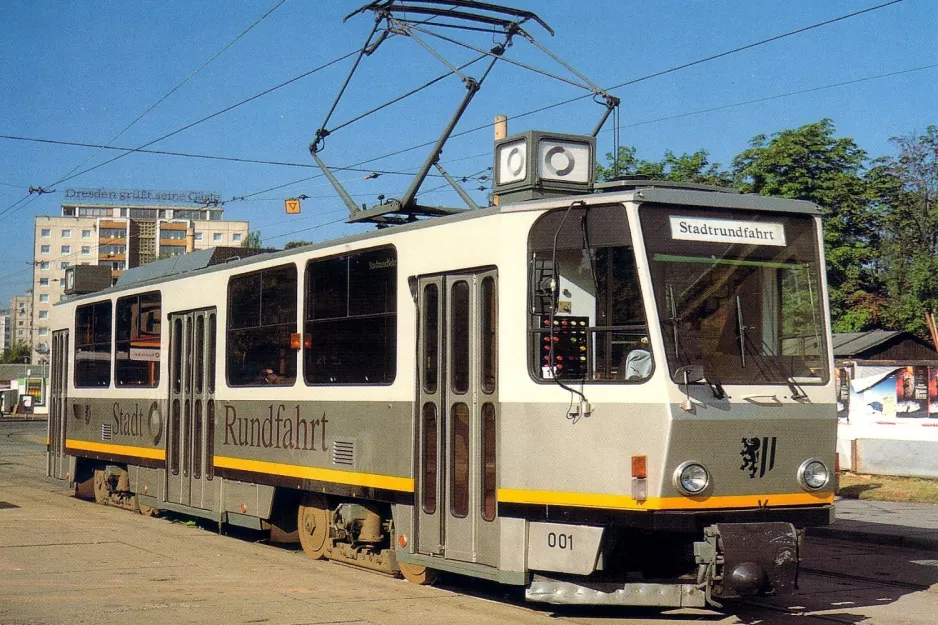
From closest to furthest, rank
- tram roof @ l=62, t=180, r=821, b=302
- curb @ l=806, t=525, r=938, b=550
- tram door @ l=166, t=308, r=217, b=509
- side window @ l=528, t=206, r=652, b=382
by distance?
side window @ l=528, t=206, r=652, b=382 < tram roof @ l=62, t=180, r=821, b=302 < tram door @ l=166, t=308, r=217, b=509 < curb @ l=806, t=525, r=938, b=550

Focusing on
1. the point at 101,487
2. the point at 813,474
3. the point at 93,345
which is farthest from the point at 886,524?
the point at 93,345

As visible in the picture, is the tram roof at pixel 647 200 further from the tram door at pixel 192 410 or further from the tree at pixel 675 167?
the tree at pixel 675 167

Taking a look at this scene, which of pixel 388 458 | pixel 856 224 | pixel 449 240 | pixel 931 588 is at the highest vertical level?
pixel 856 224

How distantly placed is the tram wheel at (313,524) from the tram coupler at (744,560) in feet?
15.3

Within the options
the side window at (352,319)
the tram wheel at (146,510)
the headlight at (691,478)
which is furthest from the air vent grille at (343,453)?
the tram wheel at (146,510)

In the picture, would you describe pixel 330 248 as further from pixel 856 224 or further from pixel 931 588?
pixel 856 224

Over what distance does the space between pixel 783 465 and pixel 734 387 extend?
2.36ft

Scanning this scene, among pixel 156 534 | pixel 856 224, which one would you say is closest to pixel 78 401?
pixel 156 534

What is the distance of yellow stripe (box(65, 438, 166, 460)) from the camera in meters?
15.4

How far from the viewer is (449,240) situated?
32.6 ft

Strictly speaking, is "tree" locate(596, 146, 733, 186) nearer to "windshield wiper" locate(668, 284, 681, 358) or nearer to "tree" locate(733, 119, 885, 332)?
"tree" locate(733, 119, 885, 332)

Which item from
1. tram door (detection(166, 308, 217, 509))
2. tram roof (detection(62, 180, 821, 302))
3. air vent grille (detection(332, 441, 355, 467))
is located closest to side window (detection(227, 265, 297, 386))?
tram door (detection(166, 308, 217, 509))

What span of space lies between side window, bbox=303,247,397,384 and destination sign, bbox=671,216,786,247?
2.85 meters

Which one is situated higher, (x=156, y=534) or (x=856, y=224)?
(x=856, y=224)
